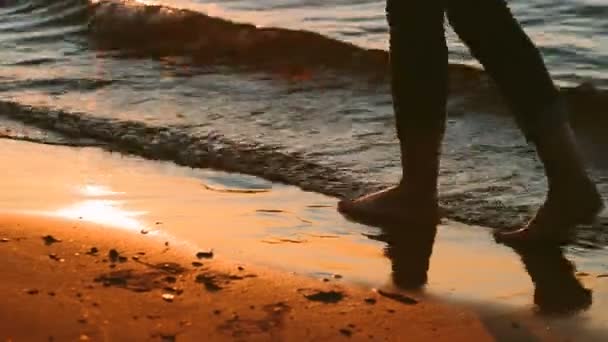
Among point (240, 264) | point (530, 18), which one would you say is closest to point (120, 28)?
point (530, 18)

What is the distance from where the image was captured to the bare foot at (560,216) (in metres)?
3.32

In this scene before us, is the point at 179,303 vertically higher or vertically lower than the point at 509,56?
lower

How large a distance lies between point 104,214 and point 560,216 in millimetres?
1409

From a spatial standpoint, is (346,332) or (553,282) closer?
(346,332)

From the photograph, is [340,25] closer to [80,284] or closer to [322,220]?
[322,220]

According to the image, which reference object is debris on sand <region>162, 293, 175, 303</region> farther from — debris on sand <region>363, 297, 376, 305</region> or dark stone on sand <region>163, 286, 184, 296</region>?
debris on sand <region>363, 297, 376, 305</region>

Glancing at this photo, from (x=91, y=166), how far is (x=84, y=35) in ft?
13.6

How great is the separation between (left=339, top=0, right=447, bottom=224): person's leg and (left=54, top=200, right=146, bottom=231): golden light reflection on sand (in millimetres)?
723

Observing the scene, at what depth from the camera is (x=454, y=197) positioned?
399cm

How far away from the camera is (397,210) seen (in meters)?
3.62

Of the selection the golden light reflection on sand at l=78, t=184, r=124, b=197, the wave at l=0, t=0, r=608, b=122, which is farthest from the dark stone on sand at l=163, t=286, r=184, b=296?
the wave at l=0, t=0, r=608, b=122

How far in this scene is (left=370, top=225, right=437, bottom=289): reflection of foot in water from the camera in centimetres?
305

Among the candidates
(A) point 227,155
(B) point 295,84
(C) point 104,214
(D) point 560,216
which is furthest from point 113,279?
(B) point 295,84

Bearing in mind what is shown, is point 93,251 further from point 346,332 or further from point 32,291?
point 346,332
